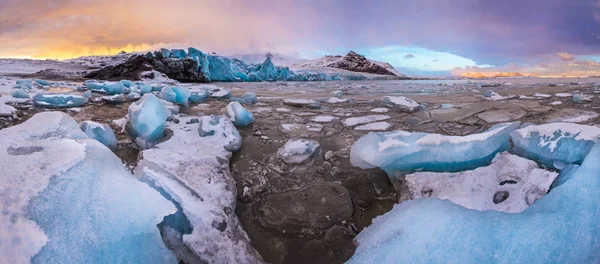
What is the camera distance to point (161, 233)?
93 cm

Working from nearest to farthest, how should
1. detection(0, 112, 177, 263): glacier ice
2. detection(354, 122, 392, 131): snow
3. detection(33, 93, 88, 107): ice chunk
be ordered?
detection(0, 112, 177, 263): glacier ice → detection(354, 122, 392, 131): snow → detection(33, 93, 88, 107): ice chunk

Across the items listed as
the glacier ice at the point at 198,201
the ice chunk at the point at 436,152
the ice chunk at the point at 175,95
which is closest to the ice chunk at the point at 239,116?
the glacier ice at the point at 198,201

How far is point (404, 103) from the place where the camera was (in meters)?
3.77

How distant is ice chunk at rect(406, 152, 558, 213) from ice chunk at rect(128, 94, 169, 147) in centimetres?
171

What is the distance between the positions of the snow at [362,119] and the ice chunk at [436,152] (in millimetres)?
1216

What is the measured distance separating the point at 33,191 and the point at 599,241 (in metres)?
1.59

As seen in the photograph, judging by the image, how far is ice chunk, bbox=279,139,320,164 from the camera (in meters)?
1.76

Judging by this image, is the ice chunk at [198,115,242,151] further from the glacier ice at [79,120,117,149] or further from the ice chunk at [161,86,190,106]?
the ice chunk at [161,86,190,106]

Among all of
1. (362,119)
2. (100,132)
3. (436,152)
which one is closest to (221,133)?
(100,132)

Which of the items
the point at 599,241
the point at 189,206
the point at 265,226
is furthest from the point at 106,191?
the point at 599,241

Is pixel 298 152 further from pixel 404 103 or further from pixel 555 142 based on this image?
pixel 404 103

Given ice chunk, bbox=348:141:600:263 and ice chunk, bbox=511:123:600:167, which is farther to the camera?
ice chunk, bbox=511:123:600:167

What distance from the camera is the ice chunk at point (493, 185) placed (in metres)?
1.11

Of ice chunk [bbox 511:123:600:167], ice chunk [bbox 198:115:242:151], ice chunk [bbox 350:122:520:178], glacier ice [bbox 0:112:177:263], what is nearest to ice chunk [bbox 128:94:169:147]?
ice chunk [bbox 198:115:242:151]
